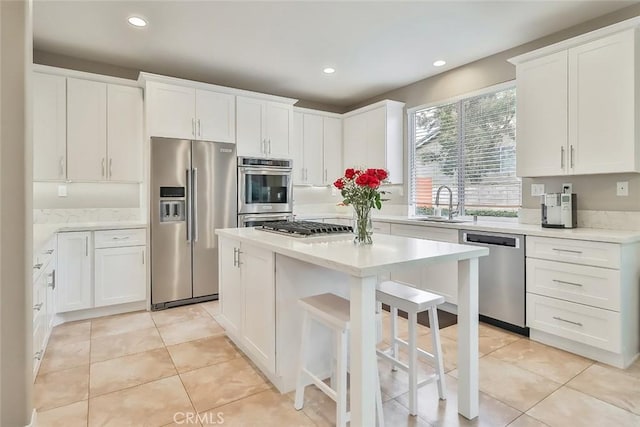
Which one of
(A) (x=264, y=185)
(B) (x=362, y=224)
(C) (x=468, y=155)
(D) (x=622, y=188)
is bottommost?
(B) (x=362, y=224)

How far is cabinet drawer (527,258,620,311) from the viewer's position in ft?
7.67

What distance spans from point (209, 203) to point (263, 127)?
3.84 ft

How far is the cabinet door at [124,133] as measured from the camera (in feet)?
11.9

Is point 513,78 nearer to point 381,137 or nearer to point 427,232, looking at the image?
point 381,137

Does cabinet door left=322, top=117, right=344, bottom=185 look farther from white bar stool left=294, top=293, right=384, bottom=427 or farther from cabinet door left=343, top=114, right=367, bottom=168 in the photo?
white bar stool left=294, top=293, right=384, bottom=427

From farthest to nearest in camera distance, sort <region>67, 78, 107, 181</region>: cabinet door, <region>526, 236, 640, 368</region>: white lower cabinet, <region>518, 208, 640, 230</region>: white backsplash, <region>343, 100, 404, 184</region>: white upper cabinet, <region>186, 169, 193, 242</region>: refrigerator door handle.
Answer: <region>343, 100, 404, 184</region>: white upper cabinet
<region>186, 169, 193, 242</region>: refrigerator door handle
<region>67, 78, 107, 181</region>: cabinet door
<region>518, 208, 640, 230</region>: white backsplash
<region>526, 236, 640, 368</region>: white lower cabinet

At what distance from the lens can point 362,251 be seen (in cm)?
179

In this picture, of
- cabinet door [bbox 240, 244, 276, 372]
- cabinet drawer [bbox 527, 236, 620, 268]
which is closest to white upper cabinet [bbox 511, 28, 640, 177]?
cabinet drawer [bbox 527, 236, 620, 268]

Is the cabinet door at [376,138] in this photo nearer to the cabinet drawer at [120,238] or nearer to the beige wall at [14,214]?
the cabinet drawer at [120,238]

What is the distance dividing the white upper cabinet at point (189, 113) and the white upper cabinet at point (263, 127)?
0.41 ft

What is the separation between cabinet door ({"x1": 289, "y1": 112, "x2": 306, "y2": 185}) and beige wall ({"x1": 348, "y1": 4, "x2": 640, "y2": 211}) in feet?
4.42

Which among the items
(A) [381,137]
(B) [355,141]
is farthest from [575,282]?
(B) [355,141]

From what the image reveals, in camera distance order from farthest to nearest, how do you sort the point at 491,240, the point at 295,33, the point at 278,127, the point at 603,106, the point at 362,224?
the point at 278,127 → the point at 295,33 → the point at 491,240 → the point at 603,106 → the point at 362,224

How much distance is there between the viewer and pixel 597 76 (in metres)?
2.63
